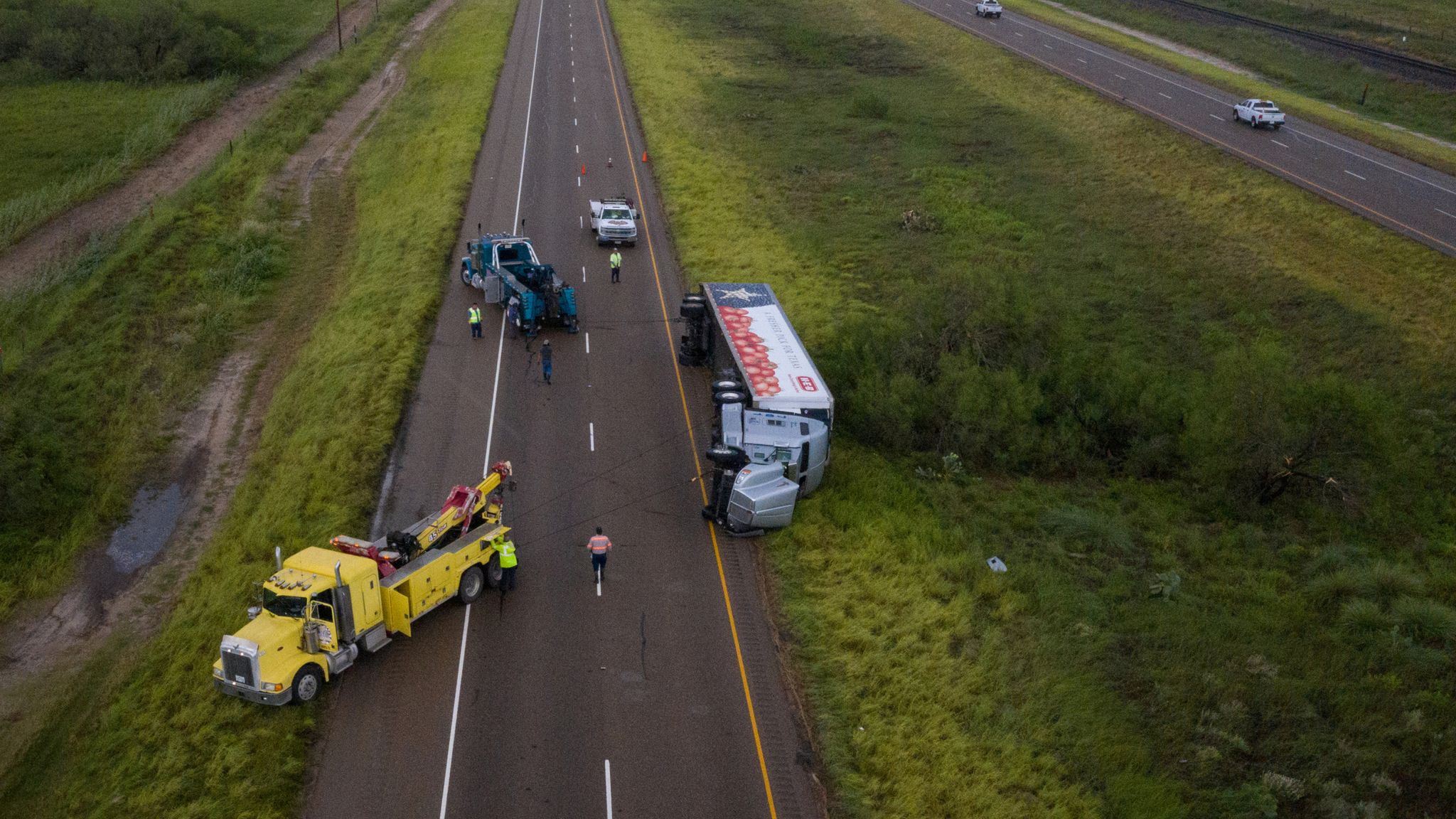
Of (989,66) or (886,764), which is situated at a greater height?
(989,66)

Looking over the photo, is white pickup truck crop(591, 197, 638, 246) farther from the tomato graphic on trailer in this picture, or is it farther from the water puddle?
the water puddle

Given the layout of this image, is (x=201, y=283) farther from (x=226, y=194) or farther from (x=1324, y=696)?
(x=1324, y=696)

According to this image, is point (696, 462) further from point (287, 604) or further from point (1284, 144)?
point (1284, 144)

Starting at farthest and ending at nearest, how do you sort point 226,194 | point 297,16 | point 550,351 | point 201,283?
point 297,16 → point 226,194 → point 201,283 → point 550,351

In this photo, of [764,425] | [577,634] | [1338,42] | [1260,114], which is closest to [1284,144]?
[1260,114]

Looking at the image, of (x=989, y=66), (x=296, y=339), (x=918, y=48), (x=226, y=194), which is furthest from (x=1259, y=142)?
(x=226, y=194)

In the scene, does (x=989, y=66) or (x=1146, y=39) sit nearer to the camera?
(x=989, y=66)

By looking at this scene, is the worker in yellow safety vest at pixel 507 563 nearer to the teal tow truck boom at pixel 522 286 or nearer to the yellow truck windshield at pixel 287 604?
the yellow truck windshield at pixel 287 604
